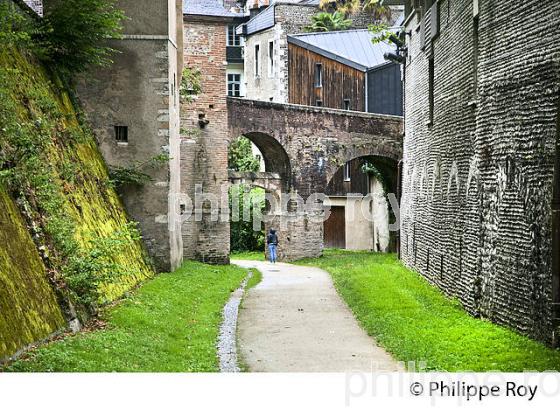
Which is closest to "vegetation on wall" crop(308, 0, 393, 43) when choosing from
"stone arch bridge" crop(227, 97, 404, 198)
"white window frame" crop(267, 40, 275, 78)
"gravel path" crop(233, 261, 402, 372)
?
"white window frame" crop(267, 40, 275, 78)

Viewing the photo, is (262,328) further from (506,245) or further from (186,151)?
(186,151)

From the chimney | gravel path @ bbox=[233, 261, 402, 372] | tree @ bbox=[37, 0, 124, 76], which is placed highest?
the chimney

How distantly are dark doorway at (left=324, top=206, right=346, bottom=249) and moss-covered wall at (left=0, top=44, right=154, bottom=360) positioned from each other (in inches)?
995

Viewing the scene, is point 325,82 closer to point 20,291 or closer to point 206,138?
point 206,138

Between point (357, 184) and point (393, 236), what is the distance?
6.16 meters

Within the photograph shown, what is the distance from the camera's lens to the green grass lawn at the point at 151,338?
968 centimetres

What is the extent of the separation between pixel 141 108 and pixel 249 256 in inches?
761

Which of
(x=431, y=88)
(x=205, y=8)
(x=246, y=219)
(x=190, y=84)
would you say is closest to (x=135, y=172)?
(x=431, y=88)

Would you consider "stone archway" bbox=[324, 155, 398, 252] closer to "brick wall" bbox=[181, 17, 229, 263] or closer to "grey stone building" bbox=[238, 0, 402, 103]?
"grey stone building" bbox=[238, 0, 402, 103]

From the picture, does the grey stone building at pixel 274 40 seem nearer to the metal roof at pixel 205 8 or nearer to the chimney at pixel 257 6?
the chimney at pixel 257 6

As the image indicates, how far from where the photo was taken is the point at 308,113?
3419 cm

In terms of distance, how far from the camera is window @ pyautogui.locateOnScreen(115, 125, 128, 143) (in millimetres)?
20750

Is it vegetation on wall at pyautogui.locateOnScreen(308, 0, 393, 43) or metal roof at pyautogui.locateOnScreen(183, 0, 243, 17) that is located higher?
vegetation on wall at pyautogui.locateOnScreen(308, 0, 393, 43)

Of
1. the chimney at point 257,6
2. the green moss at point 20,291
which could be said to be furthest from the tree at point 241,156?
the green moss at point 20,291
